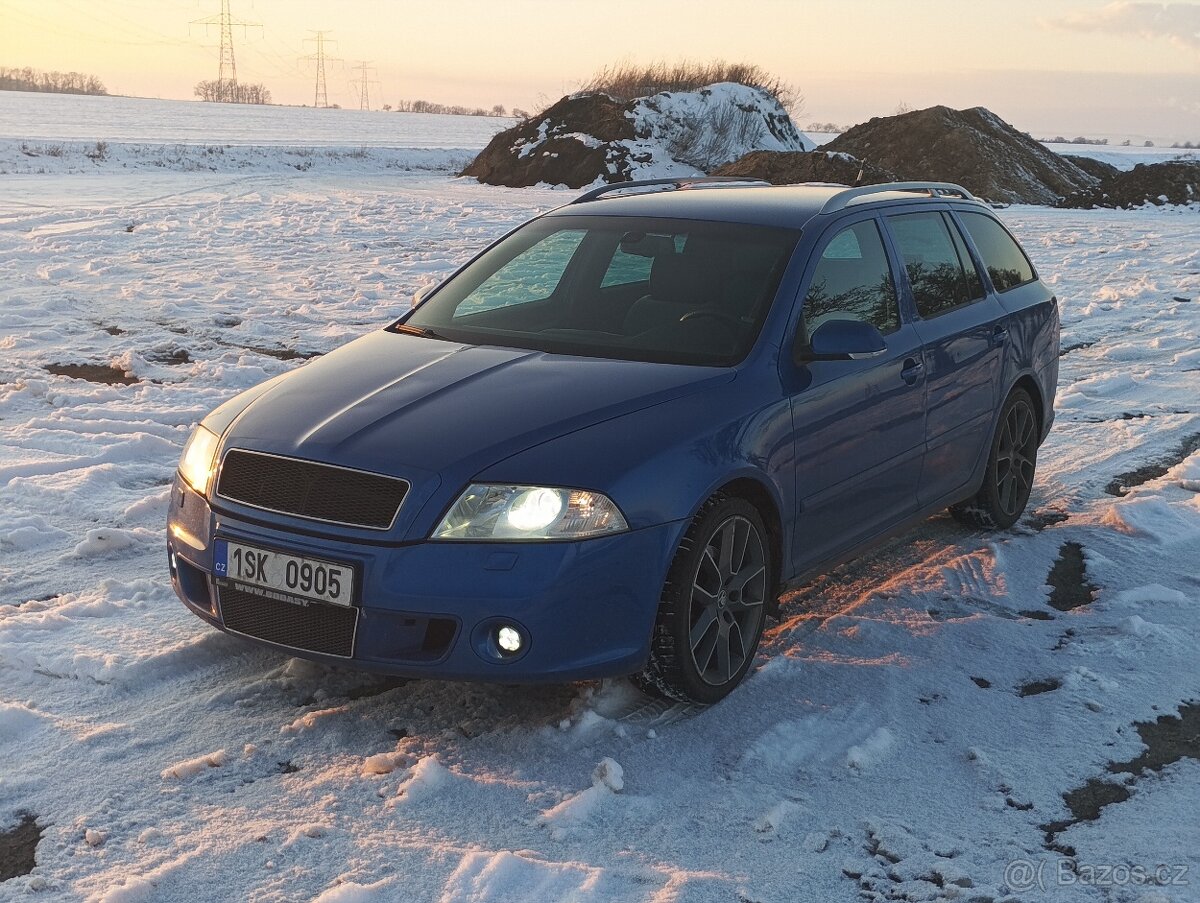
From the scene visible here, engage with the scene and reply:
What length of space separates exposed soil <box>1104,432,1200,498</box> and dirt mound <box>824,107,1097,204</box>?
20.7m

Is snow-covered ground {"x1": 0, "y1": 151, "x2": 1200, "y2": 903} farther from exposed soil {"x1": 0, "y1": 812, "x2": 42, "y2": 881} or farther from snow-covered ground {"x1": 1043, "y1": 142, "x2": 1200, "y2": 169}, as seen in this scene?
snow-covered ground {"x1": 1043, "y1": 142, "x2": 1200, "y2": 169}

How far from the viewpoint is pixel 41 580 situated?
16.7ft

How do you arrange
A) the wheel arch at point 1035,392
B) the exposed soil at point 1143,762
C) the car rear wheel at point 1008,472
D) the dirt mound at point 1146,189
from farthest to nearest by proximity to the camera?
the dirt mound at point 1146,189
the wheel arch at point 1035,392
the car rear wheel at point 1008,472
the exposed soil at point 1143,762

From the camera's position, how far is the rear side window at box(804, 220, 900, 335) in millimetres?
4855

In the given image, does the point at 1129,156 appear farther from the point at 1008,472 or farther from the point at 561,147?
the point at 1008,472

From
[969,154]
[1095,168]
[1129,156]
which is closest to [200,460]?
[969,154]

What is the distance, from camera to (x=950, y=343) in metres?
5.50

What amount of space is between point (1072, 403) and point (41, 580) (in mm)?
6566

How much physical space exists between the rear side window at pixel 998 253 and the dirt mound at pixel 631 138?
22.2 metres

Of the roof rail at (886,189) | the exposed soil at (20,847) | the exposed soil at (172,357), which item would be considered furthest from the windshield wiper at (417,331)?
the exposed soil at (172,357)

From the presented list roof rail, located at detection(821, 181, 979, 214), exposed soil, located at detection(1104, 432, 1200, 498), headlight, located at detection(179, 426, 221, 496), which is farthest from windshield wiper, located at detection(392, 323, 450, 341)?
exposed soil, located at detection(1104, 432, 1200, 498)

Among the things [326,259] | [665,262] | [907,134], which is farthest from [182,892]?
[907,134]

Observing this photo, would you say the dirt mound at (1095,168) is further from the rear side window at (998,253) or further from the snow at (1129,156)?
the rear side window at (998,253)

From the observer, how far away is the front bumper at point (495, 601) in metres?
3.64
